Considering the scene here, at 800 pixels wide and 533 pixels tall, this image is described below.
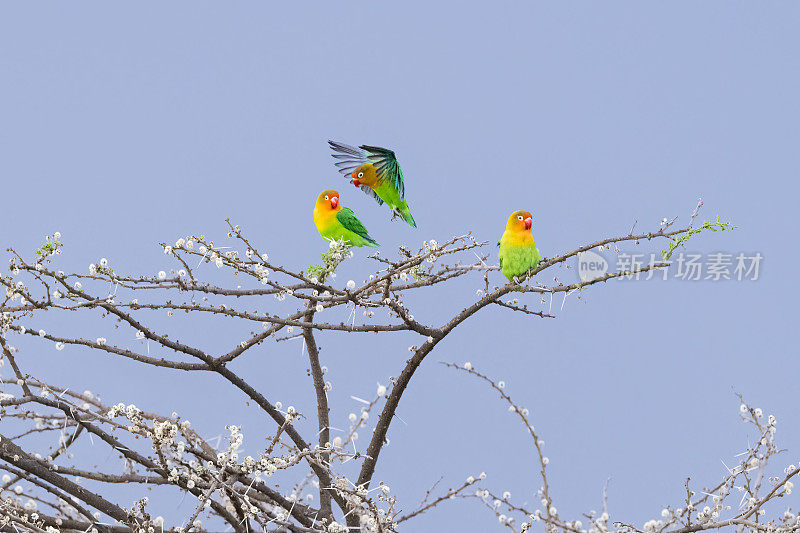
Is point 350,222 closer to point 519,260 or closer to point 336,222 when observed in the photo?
point 336,222

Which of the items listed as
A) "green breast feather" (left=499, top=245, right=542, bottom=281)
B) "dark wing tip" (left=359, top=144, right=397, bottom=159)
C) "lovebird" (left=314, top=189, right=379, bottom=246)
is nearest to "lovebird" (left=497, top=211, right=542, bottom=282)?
"green breast feather" (left=499, top=245, right=542, bottom=281)

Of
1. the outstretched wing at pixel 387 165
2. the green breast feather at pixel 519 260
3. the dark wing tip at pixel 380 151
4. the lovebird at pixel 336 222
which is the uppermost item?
the outstretched wing at pixel 387 165

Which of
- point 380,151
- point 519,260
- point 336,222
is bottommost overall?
point 519,260

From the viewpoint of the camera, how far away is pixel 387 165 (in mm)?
4973

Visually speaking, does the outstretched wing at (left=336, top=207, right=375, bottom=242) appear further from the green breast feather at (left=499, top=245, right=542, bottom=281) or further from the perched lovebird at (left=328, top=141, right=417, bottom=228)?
the green breast feather at (left=499, top=245, right=542, bottom=281)

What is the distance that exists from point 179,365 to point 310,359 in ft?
3.38

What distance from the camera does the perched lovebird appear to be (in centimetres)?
501

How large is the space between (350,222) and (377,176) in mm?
362

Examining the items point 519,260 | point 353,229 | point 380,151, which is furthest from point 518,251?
point 353,229

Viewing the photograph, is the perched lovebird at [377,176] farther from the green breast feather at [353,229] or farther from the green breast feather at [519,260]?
the green breast feather at [519,260]

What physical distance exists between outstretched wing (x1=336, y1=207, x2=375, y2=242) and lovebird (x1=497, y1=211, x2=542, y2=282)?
1.27 metres

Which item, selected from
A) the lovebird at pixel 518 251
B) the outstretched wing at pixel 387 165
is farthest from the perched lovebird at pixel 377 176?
the lovebird at pixel 518 251

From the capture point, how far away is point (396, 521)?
422 centimetres

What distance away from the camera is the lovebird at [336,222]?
522cm
